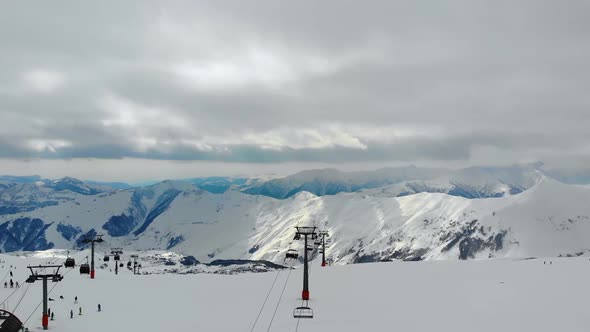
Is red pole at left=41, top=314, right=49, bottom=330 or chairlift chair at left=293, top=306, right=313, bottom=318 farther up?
chairlift chair at left=293, top=306, right=313, bottom=318

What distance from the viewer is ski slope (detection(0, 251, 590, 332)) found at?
46.7 meters

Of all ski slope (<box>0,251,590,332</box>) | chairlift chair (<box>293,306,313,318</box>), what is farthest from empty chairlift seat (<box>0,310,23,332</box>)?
chairlift chair (<box>293,306,313,318</box>)

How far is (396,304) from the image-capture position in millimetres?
55219

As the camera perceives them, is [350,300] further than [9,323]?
Yes

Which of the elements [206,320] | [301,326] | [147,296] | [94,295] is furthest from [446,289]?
[94,295]

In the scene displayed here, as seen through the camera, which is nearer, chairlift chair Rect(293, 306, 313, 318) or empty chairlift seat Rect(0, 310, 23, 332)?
empty chairlift seat Rect(0, 310, 23, 332)

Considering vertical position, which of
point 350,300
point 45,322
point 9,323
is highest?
point 9,323

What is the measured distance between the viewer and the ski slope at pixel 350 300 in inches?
1838

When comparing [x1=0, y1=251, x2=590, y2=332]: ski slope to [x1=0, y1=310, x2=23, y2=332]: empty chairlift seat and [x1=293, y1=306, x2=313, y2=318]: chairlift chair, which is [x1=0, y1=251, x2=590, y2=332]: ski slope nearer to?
[x1=293, y1=306, x2=313, y2=318]: chairlift chair

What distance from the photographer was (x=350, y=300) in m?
58.4

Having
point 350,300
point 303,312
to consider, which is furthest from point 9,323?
point 350,300

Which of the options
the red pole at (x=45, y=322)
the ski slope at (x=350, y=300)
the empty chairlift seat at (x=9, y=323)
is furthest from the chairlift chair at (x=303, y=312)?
the empty chairlift seat at (x=9, y=323)

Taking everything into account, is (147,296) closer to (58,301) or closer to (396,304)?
(58,301)

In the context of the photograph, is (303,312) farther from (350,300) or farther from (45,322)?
(45,322)
